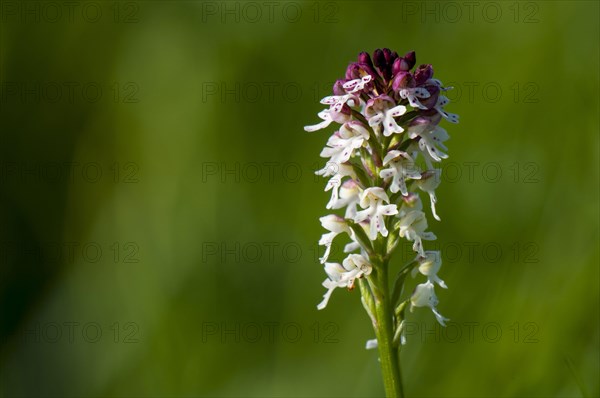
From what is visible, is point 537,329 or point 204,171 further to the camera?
point 204,171

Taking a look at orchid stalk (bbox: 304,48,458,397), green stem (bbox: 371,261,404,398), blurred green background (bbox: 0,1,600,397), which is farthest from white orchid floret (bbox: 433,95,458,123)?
blurred green background (bbox: 0,1,600,397)

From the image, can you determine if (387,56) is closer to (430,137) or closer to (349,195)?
(430,137)

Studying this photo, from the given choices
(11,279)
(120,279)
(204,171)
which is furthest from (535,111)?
(11,279)

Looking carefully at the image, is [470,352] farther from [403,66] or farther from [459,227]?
[403,66]

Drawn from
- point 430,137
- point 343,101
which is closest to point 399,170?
point 430,137

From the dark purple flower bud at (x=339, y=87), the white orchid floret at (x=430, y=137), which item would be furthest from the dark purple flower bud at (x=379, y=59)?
the white orchid floret at (x=430, y=137)

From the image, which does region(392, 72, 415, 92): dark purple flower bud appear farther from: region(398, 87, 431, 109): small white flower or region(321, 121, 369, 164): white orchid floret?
region(321, 121, 369, 164): white orchid floret
